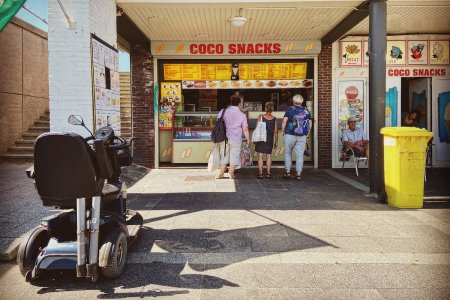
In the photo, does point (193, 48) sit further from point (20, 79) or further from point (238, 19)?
point (20, 79)

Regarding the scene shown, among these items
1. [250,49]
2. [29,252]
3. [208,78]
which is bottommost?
[29,252]

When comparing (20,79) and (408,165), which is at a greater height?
(20,79)

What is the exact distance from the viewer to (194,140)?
11125 millimetres

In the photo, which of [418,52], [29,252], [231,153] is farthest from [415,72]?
[29,252]

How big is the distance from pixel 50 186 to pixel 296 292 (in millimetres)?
2237

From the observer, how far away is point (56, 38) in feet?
20.4

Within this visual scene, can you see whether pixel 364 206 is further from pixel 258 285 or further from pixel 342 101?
pixel 342 101

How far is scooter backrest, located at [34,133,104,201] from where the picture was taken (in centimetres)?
339

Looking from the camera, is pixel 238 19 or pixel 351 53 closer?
pixel 238 19

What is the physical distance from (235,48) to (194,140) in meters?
2.68

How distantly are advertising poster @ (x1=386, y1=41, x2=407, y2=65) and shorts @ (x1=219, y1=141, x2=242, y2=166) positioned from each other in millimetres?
5038

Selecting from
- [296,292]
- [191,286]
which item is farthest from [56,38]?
[296,292]

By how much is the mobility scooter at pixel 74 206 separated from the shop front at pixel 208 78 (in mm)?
7289

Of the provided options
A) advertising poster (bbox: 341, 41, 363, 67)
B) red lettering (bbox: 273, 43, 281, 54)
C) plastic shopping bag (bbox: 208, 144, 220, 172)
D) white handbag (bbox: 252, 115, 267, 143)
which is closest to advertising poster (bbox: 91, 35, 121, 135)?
plastic shopping bag (bbox: 208, 144, 220, 172)
